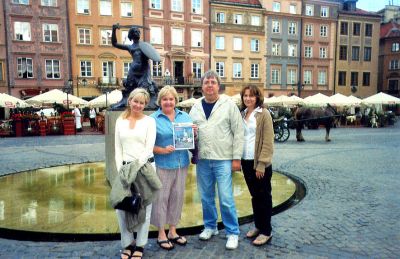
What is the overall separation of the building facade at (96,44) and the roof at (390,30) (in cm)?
3535

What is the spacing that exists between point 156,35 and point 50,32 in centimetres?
1011

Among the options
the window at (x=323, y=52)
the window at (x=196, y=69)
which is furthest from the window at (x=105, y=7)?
the window at (x=323, y=52)

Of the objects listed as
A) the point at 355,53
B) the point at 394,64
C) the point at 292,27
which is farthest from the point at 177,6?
the point at 394,64

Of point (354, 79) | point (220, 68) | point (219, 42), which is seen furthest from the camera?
point (354, 79)

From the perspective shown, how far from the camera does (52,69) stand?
31125 millimetres

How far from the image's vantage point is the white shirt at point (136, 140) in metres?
3.41

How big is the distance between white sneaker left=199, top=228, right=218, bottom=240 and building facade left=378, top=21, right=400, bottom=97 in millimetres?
50208

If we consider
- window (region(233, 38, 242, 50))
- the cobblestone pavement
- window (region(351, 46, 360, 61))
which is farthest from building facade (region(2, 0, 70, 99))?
window (region(351, 46, 360, 61))

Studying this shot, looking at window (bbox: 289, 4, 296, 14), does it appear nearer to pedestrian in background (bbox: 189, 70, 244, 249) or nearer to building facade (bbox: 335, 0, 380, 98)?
building facade (bbox: 335, 0, 380, 98)

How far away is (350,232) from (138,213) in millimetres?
2767

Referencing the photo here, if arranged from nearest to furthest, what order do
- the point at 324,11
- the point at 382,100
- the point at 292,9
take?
the point at 382,100
the point at 292,9
the point at 324,11

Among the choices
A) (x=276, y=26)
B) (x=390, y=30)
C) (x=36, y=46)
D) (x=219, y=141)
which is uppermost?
(x=390, y=30)

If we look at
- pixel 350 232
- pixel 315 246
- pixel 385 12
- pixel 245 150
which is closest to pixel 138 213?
pixel 245 150

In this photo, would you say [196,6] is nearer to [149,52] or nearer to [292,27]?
[292,27]
